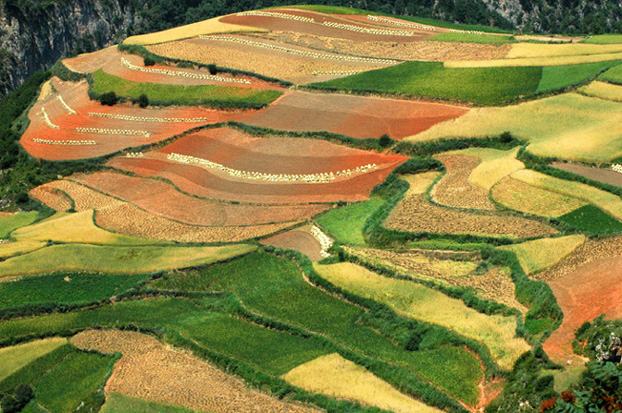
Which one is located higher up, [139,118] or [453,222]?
[139,118]

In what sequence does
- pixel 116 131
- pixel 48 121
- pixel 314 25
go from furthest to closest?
1. pixel 314 25
2. pixel 48 121
3. pixel 116 131

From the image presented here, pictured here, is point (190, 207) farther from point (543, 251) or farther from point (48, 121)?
point (48, 121)

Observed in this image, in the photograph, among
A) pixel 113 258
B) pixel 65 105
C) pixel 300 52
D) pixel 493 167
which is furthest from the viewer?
pixel 300 52

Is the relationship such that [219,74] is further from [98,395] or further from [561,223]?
[98,395]

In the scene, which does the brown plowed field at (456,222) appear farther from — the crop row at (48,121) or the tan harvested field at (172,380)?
the crop row at (48,121)

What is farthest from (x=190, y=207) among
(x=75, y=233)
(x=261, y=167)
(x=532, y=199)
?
(x=532, y=199)

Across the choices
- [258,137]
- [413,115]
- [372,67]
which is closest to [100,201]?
[258,137]

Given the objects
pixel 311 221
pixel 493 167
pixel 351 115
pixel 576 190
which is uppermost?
pixel 351 115
